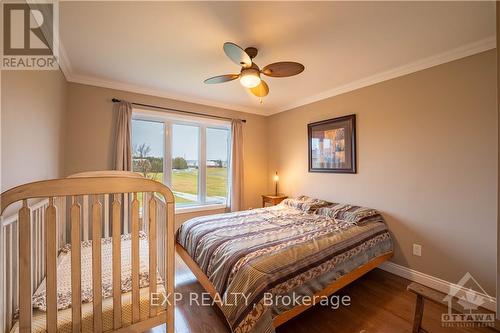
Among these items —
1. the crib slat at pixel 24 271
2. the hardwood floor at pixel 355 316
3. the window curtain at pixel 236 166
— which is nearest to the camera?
the crib slat at pixel 24 271

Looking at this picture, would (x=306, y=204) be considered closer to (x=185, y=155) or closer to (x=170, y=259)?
(x=185, y=155)

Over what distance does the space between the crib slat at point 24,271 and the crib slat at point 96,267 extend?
0.79ft

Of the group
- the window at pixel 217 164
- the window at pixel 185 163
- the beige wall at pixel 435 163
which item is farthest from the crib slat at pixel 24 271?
the beige wall at pixel 435 163

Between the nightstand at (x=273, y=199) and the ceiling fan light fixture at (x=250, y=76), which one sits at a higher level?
the ceiling fan light fixture at (x=250, y=76)

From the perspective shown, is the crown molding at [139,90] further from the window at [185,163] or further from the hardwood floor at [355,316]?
the hardwood floor at [355,316]

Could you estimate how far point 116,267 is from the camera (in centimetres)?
115

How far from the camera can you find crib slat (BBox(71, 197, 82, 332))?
3.46 feet

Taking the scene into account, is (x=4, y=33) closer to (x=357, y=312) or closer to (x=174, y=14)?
(x=174, y=14)

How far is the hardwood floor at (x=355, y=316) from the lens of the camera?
1756mm

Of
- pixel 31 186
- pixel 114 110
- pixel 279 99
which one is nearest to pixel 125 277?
pixel 31 186

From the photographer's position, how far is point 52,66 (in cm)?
212

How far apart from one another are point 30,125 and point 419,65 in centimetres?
379

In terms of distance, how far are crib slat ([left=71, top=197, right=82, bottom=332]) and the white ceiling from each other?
A: 5.04 ft

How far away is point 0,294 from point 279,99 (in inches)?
147
